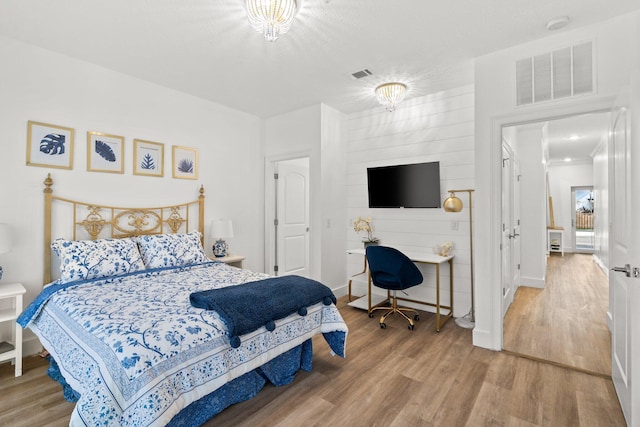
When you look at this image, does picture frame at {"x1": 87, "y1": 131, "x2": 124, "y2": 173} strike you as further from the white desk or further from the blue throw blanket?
the white desk

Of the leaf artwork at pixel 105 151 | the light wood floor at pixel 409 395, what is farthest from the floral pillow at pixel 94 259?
the leaf artwork at pixel 105 151

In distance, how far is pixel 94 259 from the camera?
2.74 metres

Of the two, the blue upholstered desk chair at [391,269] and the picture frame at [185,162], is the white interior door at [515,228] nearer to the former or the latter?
the blue upholstered desk chair at [391,269]

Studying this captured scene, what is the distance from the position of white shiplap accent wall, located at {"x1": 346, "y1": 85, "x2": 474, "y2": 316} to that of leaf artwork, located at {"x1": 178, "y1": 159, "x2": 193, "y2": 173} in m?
2.21

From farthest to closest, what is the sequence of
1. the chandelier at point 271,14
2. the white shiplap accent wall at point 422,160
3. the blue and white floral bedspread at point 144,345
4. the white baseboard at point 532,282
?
the white baseboard at point 532,282 → the white shiplap accent wall at point 422,160 → the chandelier at point 271,14 → the blue and white floral bedspread at point 144,345

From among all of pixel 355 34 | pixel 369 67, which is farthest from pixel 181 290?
pixel 369 67

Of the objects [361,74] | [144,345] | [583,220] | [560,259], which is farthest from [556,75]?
[583,220]

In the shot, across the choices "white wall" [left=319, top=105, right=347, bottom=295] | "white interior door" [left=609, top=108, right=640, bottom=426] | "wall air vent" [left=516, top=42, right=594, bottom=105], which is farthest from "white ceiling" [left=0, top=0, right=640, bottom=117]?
"white interior door" [left=609, top=108, right=640, bottom=426]

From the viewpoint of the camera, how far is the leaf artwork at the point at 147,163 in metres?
3.61

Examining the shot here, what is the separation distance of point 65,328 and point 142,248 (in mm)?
1277

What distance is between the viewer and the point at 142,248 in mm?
3199

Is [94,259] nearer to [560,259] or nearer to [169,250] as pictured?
[169,250]

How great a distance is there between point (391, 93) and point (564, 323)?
10.6 ft

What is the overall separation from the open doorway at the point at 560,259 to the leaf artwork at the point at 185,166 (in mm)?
3686
